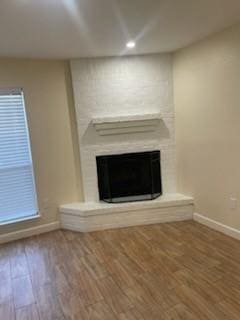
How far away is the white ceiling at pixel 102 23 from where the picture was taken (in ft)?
6.65

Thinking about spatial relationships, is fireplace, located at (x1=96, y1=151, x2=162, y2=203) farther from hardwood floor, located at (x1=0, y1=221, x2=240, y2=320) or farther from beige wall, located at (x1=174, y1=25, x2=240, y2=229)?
hardwood floor, located at (x1=0, y1=221, x2=240, y2=320)

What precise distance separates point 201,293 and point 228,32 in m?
2.63

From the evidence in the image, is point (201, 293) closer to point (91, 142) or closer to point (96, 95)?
point (91, 142)

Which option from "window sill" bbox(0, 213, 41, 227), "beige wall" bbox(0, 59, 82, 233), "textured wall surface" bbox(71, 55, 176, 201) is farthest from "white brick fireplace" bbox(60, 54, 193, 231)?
"window sill" bbox(0, 213, 41, 227)

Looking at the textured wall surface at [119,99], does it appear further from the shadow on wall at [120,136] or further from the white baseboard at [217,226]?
the white baseboard at [217,226]

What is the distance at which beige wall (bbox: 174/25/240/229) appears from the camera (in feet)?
9.73

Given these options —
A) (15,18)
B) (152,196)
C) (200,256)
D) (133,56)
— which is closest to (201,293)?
(200,256)

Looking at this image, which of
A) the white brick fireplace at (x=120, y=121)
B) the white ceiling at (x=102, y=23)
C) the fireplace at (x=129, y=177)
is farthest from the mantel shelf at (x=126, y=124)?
the white ceiling at (x=102, y=23)

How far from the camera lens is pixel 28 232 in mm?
3727

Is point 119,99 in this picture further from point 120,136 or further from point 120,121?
point 120,136

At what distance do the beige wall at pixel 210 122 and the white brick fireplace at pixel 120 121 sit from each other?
0.22 m

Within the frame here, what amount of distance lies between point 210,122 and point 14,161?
2617mm

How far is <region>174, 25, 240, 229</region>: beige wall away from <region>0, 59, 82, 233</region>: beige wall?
1590 mm

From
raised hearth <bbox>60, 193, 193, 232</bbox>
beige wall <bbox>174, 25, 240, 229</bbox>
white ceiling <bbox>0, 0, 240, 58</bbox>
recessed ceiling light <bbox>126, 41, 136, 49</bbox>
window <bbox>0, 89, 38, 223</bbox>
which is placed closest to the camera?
white ceiling <bbox>0, 0, 240, 58</bbox>
